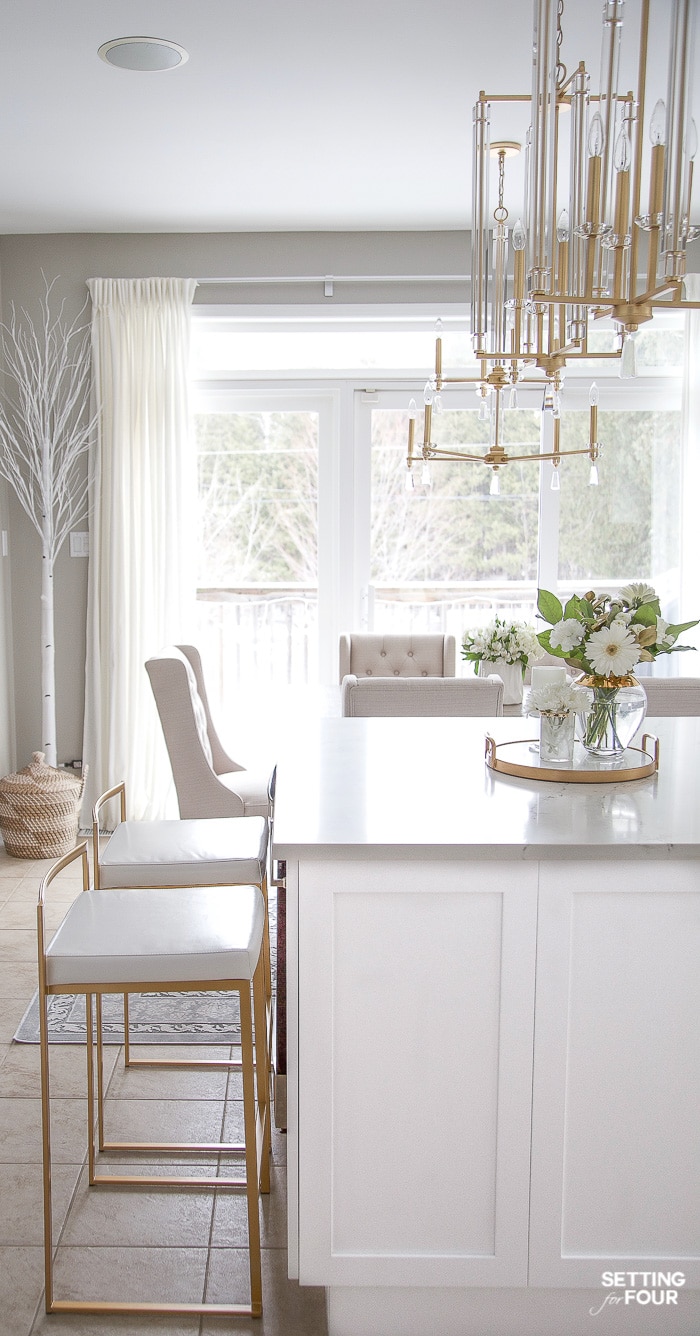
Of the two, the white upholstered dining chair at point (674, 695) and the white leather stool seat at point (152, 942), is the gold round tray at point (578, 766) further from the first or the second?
the white upholstered dining chair at point (674, 695)

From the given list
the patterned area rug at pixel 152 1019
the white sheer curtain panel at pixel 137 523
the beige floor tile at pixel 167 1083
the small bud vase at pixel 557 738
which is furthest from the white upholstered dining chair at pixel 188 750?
the white sheer curtain panel at pixel 137 523

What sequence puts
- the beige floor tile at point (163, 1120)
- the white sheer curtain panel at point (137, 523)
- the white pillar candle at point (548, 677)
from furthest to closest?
the white sheer curtain panel at point (137, 523)
the beige floor tile at point (163, 1120)
the white pillar candle at point (548, 677)

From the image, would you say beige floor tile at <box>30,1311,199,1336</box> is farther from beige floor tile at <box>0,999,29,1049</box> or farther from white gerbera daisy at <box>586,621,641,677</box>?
white gerbera daisy at <box>586,621,641,677</box>

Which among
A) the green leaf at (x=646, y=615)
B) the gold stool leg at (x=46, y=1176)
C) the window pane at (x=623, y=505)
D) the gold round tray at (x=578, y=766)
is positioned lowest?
the gold stool leg at (x=46, y=1176)

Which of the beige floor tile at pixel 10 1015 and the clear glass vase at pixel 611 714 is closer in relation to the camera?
the clear glass vase at pixel 611 714

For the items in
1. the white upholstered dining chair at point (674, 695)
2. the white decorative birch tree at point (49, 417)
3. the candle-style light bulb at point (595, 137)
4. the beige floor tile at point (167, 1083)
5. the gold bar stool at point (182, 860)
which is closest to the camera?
the candle-style light bulb at point (595, 137)

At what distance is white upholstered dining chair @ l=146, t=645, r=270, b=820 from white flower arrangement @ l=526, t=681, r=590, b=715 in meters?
1.26

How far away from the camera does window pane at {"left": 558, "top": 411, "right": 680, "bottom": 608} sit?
5.45 m

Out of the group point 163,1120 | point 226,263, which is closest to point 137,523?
point 226,263

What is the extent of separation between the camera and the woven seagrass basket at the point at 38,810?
14.9 feet

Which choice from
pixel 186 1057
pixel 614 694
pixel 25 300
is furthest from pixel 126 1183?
pixel 25 300

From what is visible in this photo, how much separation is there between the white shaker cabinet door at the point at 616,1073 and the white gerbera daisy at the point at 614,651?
0.44 metres

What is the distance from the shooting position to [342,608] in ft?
18.4

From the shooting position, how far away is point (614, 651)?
200 cm
